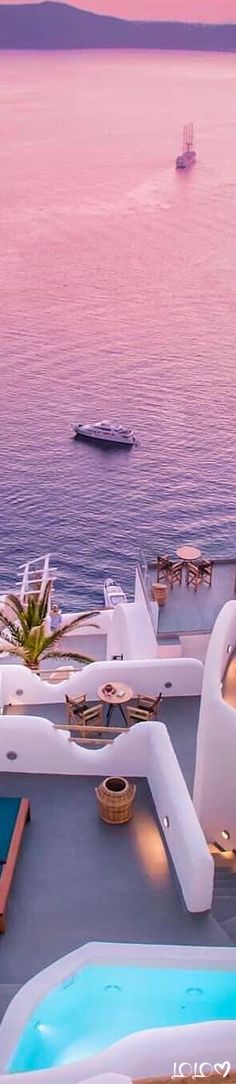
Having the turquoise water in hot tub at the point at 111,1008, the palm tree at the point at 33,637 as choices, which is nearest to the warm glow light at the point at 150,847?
the turquoise water in hot tub at the point at 111,1008

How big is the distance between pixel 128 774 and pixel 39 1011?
5771 mm

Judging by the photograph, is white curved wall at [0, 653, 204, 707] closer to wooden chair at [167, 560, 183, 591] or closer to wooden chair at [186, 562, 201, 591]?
wooden chair at [186, 562, 201, 591]

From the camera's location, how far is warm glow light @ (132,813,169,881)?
13.7m

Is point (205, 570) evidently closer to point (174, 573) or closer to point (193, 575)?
point (193, 575)

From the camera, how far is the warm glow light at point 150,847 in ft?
45.0

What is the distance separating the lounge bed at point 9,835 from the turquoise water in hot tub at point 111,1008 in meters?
2.26

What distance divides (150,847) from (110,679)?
4.05 m

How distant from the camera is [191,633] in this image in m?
20.7

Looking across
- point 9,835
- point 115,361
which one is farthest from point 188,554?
point 115,361

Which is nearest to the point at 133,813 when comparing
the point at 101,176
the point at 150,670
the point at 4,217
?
the point at 150,670

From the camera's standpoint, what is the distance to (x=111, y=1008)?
1025 cm

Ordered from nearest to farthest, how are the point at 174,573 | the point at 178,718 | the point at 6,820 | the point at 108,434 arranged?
the point at 6,820 → the point at 178,718 → the point at 174,573 → the point at 108,434

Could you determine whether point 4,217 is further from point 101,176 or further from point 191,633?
point 191,633

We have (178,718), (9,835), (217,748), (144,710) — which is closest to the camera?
(217,748)
